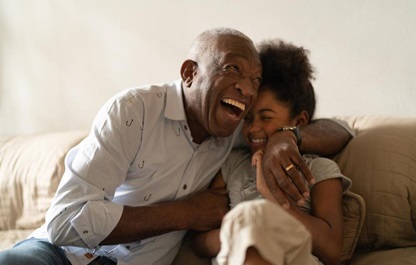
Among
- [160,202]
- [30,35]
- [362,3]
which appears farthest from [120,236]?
[30,35]

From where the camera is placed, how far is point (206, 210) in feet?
4.09

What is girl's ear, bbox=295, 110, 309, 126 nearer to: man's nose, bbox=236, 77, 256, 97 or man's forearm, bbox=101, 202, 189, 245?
man's nose, bbox=236, 77, 256, 97

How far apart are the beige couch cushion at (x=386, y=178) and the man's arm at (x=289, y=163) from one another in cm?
12

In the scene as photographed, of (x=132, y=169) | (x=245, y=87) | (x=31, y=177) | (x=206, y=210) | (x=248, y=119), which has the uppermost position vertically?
(x=245, y=87)

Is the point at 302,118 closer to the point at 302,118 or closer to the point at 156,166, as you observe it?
the point at 302,118

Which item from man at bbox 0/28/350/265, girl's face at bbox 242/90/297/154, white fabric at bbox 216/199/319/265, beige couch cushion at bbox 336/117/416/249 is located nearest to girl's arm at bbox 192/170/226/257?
man at bbox 0/28/350/265

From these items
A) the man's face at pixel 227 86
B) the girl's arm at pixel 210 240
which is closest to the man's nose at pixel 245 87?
the man's face at pixel 227 86

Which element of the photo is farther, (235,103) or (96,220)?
(235,103)

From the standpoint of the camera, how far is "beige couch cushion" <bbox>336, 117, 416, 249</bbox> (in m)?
1.22

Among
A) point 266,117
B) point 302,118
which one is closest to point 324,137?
point 302,118

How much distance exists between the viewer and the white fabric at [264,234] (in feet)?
2.12

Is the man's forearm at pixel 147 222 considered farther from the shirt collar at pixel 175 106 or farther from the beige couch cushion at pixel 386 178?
the beige couch cushion at pixel 386 178

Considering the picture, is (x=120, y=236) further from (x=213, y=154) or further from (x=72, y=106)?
(x=72, y=106)

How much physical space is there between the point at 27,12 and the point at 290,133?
191cm
